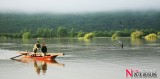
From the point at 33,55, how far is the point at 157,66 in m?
21.4

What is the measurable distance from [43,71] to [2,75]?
5295mm

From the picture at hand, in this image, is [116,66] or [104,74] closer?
[104,74]

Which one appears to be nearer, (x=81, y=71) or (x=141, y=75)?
(x=141, y=75)

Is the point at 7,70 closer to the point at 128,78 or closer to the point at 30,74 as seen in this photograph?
the point at 30,74

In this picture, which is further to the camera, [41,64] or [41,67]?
[41,64]

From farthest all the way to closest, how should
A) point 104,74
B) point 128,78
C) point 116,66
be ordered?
point 116,66 → point 104,74 → point 128,78

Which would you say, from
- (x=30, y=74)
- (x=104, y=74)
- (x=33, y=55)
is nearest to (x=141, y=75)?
(x=104, y=74)

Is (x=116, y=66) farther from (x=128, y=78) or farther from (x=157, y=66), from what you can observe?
(x=128, y=78)

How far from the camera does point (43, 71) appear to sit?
44781 millimetres

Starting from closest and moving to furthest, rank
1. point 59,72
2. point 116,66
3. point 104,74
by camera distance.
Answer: point 104,74 → point 59,72 → point 116,66

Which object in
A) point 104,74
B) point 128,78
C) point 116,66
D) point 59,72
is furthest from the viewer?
point 116,66

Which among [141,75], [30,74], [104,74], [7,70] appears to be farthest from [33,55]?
[141,75]

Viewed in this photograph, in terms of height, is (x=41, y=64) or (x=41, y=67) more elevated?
(x=41, y=64)

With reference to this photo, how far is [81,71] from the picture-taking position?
43625 mm
